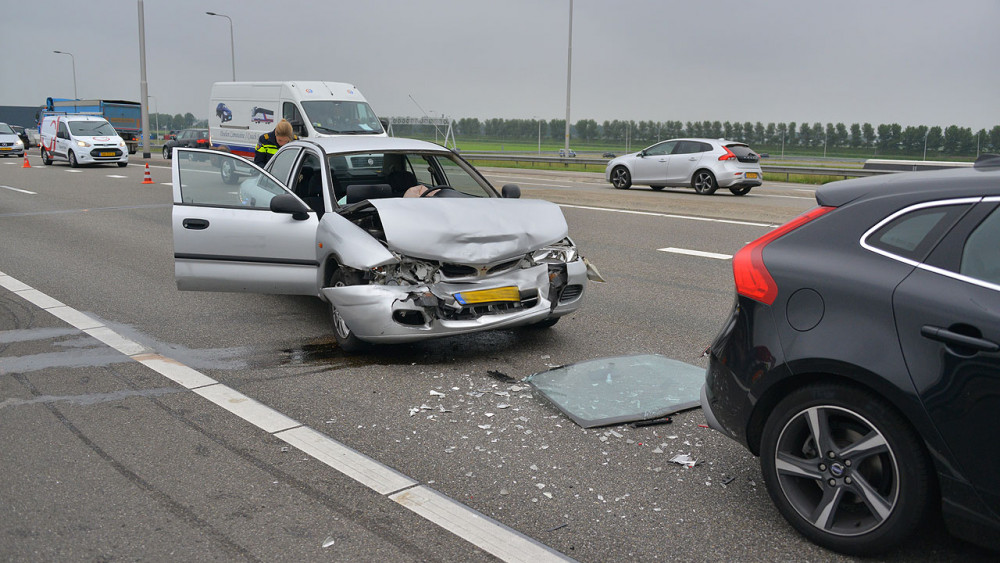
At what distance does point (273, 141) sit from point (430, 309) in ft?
23.2

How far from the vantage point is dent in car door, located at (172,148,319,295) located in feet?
21.6

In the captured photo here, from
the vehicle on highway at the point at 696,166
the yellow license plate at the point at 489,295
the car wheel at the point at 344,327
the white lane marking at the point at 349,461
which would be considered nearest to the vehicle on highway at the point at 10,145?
the vehicle on highway at the point at 696,166

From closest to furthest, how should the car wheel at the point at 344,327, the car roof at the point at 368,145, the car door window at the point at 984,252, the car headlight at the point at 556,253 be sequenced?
the car door window at the point at 984,252 < the car wheel at the point at 344,327 < the car headlight at the point at 556,253 < the car roof at the point at 368,145

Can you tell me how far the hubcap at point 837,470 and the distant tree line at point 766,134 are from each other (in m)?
27.3

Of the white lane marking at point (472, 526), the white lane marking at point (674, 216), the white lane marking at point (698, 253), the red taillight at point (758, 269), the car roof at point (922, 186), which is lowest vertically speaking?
the white lane marking at point (472, 526)

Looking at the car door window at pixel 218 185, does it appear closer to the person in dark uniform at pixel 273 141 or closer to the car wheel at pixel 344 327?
the car wheel at pixel 344 327

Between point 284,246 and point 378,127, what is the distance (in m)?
16.4

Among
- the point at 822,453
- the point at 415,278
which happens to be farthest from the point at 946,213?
the point at 415,278

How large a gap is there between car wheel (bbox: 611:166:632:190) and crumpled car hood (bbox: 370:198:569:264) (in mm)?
17183

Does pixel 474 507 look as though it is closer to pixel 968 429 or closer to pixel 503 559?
pixel 503 559

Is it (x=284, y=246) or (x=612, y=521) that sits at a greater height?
(x=284, y=246)

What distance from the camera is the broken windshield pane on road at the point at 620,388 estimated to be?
4.84 m

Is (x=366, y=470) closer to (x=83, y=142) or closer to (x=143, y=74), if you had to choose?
(x=83, y=142)

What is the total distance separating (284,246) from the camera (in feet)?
21.6
